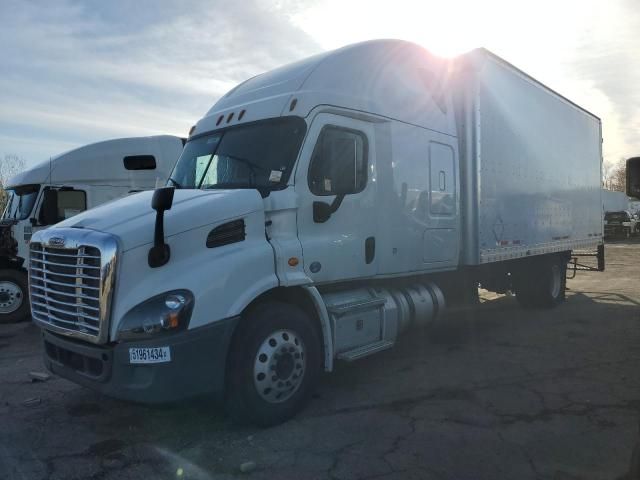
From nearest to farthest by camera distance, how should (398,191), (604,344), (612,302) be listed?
(398,191) → (604,344) → (612,302)

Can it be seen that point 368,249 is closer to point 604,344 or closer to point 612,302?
point 604,344

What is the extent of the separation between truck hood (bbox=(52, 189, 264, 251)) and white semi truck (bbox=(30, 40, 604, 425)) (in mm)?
16

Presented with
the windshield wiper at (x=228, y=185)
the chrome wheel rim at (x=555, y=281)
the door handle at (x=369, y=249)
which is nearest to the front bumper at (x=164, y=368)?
the windshield wiper at (x=228, y=185)

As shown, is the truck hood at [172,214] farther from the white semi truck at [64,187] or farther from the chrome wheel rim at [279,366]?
the white semi truck at [64,187]

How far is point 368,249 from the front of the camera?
17.4ft

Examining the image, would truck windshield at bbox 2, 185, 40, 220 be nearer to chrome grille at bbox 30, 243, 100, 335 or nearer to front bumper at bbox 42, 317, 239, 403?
chrome grille at bbox 30, 243, 100, 335

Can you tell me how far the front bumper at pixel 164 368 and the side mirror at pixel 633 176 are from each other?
2956 millimetres

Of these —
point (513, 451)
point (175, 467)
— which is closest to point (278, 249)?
point (175, 467)

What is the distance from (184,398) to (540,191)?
23.2ft

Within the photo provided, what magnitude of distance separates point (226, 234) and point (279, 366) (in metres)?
1.20

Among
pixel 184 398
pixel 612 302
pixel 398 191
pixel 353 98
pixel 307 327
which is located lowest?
pixel 612 302

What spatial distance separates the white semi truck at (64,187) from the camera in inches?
359

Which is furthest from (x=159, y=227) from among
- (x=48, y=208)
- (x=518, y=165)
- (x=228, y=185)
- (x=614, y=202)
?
(x=614, y=202)

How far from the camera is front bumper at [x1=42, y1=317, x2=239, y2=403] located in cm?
358
